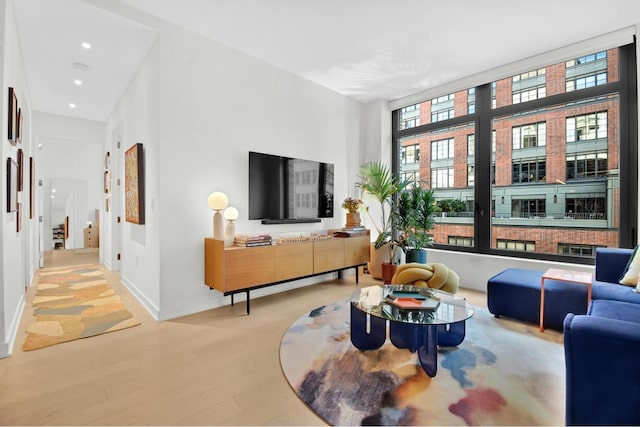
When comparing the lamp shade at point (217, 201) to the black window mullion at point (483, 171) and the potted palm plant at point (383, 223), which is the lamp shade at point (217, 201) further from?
the black window mullion at point (483, 171)

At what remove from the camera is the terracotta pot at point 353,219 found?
4621 mm

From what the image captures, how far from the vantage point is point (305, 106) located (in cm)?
434

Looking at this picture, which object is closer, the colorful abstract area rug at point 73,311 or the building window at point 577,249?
the colorful abstract area rug at point 73,311

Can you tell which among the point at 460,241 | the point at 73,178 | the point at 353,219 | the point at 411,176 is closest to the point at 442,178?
the point at 411,176

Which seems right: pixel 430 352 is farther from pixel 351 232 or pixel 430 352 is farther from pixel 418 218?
pixel 418 218

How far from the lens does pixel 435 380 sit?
1.89 meters

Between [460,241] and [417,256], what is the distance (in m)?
0.69

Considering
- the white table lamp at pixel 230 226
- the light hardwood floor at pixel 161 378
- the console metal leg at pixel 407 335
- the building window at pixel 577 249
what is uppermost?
the white table lamp at pixel 230 226

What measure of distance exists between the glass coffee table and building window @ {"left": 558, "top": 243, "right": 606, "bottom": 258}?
2.15 metres

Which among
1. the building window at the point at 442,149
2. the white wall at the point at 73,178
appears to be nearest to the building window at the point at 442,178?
the building window at the point at 442,149

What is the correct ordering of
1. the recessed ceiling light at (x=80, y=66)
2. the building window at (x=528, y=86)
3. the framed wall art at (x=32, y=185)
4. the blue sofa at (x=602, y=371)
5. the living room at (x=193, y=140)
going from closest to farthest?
the blue sofa at (x=602, y=371) → the living room at (x=193, y=140) → the recessed ceiling light at (x=80, y=66) → the building window at (x=528, y=86) → the framed wall art at (x=32, y=185)

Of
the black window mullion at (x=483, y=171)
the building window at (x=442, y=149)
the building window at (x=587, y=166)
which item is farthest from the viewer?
the building window at (x=442, y=149)

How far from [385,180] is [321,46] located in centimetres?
206

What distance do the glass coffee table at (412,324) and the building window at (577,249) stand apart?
2.15 metres
